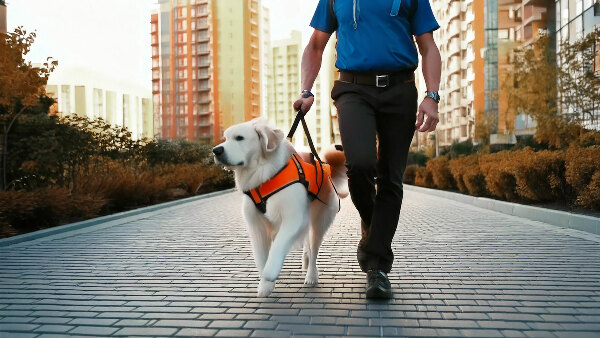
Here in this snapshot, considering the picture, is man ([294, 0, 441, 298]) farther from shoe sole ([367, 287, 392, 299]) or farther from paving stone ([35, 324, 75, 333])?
paving stone ([35, 324, 75, 333])

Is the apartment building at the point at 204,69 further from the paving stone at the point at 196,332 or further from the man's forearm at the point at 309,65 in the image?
the paving stone at the point at 196,332

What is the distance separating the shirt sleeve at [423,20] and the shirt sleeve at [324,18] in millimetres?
622

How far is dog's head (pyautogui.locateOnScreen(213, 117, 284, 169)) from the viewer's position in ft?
14.1

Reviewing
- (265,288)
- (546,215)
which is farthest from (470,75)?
(265,288)

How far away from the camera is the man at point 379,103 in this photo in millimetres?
4422

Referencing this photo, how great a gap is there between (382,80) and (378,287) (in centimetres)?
144

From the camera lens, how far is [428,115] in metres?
4.58

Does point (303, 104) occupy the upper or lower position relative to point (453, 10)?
lower

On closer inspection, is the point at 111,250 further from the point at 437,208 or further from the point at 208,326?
the point at 437,208

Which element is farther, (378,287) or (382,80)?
(382,80)

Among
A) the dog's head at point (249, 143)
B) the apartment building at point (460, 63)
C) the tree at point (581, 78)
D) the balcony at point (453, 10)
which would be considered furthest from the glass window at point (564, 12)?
the balcony at point (453, 10)

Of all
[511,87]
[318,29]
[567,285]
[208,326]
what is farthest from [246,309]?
[511,87]

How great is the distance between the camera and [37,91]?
11.2 meters

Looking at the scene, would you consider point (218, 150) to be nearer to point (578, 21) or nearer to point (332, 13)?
point (332, 13)
